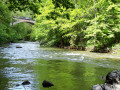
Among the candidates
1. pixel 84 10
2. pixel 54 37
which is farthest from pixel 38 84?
pixel 54 37

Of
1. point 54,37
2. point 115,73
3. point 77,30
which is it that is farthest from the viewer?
point 54,37

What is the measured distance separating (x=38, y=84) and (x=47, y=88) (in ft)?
1.76

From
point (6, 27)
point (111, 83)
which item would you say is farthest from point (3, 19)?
point (111, 83)

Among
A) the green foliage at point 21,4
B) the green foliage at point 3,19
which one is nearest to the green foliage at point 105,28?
the green foliage at point 3,19

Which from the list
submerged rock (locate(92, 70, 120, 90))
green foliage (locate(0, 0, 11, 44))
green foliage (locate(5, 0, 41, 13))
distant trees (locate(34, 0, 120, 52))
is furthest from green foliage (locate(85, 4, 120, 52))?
submerged rock (locate(92, 70, 120, 90))

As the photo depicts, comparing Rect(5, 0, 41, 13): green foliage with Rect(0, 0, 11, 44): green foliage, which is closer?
Rect(5, 0, 41, 13): green foliage

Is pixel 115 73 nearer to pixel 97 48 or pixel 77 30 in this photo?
pixel 97 48

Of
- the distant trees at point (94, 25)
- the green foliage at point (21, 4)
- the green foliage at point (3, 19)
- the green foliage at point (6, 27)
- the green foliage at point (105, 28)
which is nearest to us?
the green foliage at point (21, 4)

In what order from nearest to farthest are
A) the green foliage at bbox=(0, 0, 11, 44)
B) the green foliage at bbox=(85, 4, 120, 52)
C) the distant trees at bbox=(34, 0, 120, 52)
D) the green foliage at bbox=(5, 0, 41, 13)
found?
1. the green foliage at bbox=(5, 0, 41, 13)
2. the green foliage at bbox=(85, 4, 120, 52)
3. the distant trees at bbox=(34, 0, 120, 52)
4. the green foliage at bbox=(0, 0, 11, 44)

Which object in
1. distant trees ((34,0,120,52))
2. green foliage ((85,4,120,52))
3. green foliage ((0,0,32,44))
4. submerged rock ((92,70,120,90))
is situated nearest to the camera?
submerged rock ((92,70,120,90))

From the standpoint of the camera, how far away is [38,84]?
5648 mm

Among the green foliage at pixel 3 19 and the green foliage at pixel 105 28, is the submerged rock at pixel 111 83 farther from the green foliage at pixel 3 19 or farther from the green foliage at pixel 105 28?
the green foliage at pixel 3 19

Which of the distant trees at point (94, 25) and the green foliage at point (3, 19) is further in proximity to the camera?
the green foliage at point (3, 19)

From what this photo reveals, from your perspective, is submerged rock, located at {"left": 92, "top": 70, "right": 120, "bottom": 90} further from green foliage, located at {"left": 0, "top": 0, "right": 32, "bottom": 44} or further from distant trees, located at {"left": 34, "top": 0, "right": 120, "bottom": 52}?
green foliage, located at {"left": 0, "top": 0, "right": 32, "bottom": 44}
